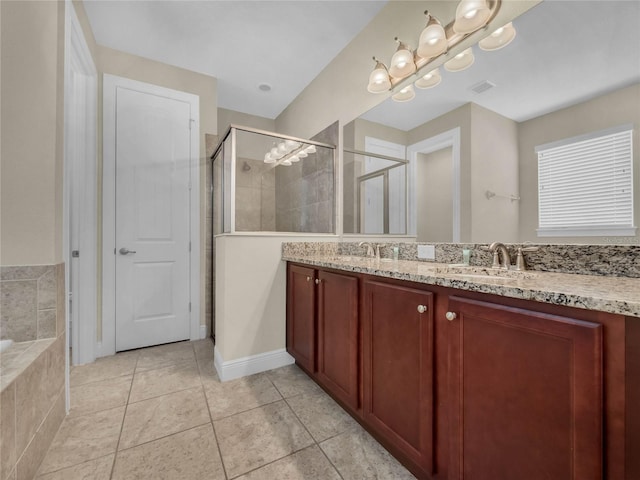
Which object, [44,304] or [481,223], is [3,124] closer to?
[44,304]

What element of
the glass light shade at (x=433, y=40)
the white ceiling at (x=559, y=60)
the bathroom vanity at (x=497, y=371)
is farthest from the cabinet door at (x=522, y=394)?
the glass light shade at (x=433, y=40)

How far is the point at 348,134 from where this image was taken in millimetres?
2432

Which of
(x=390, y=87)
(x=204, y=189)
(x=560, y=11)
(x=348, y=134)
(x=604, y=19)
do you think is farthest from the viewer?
(x=204, y=189)

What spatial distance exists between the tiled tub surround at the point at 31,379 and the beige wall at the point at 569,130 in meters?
2.12

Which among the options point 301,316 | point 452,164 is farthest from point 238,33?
point 301,316

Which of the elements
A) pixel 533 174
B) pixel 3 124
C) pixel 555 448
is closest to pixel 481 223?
pixel 533 174

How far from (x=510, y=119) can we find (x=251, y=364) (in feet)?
7.15

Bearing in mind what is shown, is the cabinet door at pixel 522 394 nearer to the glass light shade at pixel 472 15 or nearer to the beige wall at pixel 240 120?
the glass light shade at pixel 472 15

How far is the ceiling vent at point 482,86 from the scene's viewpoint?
1.37m

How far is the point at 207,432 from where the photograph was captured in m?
1.44

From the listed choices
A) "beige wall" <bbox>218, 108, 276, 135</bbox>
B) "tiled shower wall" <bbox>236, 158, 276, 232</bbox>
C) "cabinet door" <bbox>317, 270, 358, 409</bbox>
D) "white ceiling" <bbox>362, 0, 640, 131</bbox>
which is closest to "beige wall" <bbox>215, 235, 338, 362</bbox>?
"tiled shower wall" <bbox>236, 158, 276, 232</bbox>

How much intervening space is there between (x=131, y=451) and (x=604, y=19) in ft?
8.83

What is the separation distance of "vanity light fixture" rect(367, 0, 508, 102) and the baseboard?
6.89 feet

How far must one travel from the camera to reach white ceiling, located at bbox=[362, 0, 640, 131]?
1010 mm
